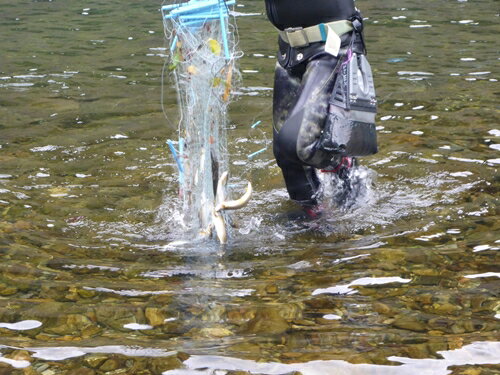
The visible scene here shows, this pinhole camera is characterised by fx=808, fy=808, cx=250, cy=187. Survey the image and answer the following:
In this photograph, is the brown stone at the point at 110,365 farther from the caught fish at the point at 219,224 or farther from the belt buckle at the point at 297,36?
the belt buckle at the point at 297,36

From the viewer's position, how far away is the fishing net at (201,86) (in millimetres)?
5434

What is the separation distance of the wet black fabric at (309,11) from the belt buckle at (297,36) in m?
0.03

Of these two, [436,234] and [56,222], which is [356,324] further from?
[56,222]

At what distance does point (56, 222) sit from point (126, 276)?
4.57ft

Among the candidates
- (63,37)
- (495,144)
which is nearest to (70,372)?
(495,144)

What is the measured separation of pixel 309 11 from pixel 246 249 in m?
1.76

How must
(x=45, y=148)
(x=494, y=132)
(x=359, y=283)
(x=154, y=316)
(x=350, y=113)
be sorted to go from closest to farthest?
(x=154, y=316) < (x=359, y=283) < (x=350, y=113) < (x=494, y=132) < (x=45, y=148)

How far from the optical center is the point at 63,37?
15594mm

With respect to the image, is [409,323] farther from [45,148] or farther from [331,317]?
[45,148]

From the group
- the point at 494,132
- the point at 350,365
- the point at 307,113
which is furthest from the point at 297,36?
the point at 494,132

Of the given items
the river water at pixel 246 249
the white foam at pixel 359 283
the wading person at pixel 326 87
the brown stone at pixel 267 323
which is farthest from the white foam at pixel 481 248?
the brown stone at pixel 267 323

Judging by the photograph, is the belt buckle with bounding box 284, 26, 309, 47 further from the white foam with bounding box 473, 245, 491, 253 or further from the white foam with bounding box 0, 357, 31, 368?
the white foam with bounding box 0, 357, 31, 368

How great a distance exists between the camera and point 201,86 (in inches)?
219

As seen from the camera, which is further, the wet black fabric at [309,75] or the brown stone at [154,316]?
the wet black fabric at [309,75]
